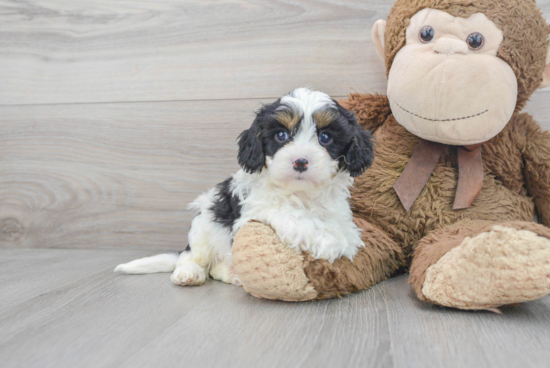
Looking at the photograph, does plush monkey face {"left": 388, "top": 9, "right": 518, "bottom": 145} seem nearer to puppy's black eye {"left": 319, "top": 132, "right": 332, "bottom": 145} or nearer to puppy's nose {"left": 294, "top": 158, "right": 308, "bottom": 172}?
puppy's black eye {"left": 319, "top": 132, "right": 332, "bottom": 145}

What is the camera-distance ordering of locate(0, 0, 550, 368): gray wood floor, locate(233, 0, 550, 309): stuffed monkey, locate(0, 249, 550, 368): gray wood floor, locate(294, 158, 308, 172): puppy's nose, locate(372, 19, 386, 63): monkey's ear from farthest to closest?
locate(0, 0, 550, 368): gray wood floor
locate(372, 19, 386, 63): monkey's ear
locate(294, 158, 308, 172): puppy's nose
locate(233, 0, 550, 309): stuffed monkey
locate(0, 249, 550, 368): gray wood floor

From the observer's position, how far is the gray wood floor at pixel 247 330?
2.68ft

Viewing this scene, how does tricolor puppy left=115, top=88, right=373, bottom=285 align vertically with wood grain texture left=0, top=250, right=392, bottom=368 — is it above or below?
above

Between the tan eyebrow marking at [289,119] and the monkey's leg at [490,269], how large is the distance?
47 centimetres

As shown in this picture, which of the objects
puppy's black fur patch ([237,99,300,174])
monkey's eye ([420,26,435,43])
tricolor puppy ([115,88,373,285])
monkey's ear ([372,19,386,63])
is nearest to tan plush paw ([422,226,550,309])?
tricolor puppy ([115,88,373,285])

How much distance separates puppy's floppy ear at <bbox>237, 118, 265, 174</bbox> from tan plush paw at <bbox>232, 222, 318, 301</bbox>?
6.3 inches

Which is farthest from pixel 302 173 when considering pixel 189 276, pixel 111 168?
pixel 111 168

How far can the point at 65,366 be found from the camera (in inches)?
31.8

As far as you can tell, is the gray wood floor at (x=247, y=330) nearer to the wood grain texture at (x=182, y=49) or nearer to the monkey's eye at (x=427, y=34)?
the monkey's eye at (x=427, y=34)

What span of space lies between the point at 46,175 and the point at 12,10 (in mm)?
730

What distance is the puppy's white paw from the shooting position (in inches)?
52.9

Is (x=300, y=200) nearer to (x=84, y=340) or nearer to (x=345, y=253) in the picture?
(x=345, y=253)

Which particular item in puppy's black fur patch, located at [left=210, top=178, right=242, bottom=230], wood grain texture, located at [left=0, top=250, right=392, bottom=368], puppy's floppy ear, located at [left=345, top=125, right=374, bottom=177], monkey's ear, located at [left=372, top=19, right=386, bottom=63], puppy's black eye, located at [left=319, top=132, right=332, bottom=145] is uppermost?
monkey's ear, located at [left=372, top=19, right=386, bottom=63]

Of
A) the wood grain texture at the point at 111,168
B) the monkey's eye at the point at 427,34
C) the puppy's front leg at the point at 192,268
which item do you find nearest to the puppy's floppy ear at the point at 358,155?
the monkey's eye at the point at 427,34
